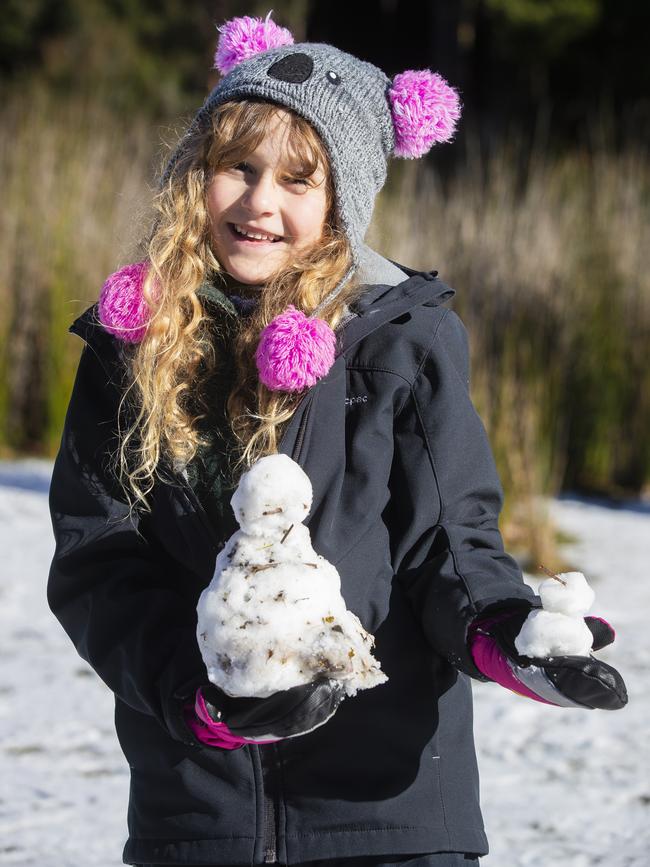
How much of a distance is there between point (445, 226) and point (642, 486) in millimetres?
1920

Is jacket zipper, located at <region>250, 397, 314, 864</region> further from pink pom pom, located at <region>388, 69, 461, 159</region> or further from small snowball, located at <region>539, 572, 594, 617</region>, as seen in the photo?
pink pom pom, located at <region>388, 69, 461, 159</region>

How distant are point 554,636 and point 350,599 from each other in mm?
331

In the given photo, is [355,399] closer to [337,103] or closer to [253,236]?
[253,236]

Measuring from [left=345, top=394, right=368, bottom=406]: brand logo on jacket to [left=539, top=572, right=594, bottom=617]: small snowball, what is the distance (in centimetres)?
41

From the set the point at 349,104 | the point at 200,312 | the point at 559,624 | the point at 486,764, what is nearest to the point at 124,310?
the point at 200,312

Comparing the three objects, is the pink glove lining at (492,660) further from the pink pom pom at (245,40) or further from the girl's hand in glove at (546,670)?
the pink pom pom at (245,40)

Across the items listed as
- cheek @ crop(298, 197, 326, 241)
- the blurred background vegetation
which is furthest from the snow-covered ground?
the blurred background vegetation

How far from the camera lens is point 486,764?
9.96 feet

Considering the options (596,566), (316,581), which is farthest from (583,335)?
(316,581)

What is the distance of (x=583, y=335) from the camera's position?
6664 mm

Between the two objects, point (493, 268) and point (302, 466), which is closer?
point (302, 466)

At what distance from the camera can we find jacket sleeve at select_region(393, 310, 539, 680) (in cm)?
161

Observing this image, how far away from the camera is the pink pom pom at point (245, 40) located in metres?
2.04

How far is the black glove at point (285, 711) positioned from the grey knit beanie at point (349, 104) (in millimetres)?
644
